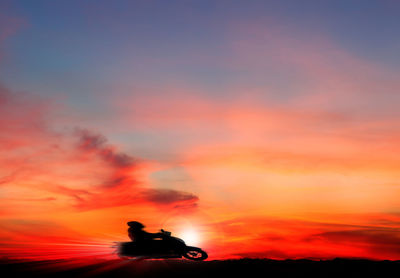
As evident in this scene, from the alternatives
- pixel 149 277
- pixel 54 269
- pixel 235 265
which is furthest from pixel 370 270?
pixel 54 269

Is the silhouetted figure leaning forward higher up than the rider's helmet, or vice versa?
the rider's helmet

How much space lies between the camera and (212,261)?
3153 centimetres

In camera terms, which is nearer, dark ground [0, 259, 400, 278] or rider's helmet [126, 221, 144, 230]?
dark ground [0, 259, 400, 278]

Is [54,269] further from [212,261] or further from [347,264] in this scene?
[347,264]

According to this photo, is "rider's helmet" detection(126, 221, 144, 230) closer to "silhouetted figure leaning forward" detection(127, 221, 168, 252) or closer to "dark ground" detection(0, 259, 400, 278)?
"silhouetted figure leaning forward" detection(127, 221, 168, 252)

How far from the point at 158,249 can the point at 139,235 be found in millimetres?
1863

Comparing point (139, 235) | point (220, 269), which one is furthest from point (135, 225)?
point (220, 269)

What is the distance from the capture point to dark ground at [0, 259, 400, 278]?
26.2m

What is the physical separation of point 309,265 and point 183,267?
8.01m

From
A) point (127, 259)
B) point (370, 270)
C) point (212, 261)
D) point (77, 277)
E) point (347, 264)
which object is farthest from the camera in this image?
point (127, 259)

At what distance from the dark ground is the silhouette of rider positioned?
410 cm

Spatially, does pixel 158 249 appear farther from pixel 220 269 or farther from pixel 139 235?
pixel 220 269

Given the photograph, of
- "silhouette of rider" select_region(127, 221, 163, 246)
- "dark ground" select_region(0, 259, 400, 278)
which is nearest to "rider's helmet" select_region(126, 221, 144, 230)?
"silhouette of rider" select_region(127, 221, 163, 246)

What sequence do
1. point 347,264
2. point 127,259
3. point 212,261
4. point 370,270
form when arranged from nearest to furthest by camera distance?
point 370,270, point 347,264, point 212,261, point 127,259
